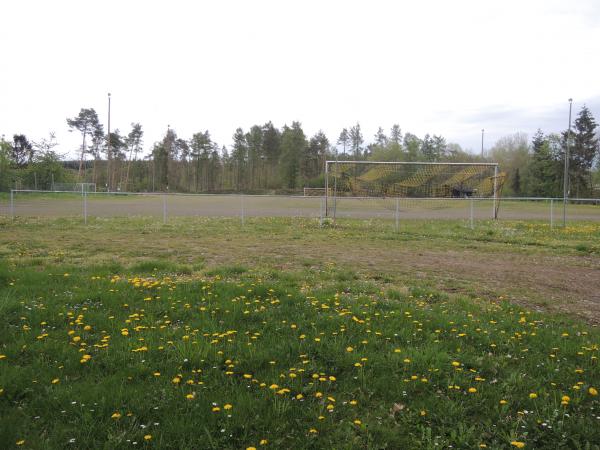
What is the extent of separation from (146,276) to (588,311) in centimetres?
621

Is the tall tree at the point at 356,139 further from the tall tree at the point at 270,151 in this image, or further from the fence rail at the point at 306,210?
the fence rail at the point at 306,210

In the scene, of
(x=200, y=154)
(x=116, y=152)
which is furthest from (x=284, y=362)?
(x=200, y=154)

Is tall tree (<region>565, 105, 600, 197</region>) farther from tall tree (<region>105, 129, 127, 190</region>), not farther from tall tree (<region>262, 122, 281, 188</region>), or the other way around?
tall tree (<region>105, 129, 127, 190</region>)

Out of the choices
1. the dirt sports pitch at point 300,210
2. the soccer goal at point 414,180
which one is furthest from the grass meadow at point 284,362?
the soccer goal at point 414,180

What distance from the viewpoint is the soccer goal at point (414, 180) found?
73.0 ft

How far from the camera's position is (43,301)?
541cm

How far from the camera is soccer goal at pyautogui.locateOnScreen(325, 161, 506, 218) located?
73.0 ft

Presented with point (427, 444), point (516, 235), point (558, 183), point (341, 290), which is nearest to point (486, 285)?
point (341, 290)

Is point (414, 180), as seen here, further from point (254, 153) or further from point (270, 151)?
point (254, 153)

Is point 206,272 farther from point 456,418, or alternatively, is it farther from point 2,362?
point 456,418

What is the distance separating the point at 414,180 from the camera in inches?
941

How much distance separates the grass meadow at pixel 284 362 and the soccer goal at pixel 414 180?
15.0m

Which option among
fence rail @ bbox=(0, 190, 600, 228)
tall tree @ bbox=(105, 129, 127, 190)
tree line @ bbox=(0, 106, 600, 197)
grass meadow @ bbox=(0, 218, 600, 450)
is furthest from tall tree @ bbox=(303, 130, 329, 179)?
grass meadow @ bbox=(0, 218, 600, 450)

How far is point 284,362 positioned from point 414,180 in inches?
837
